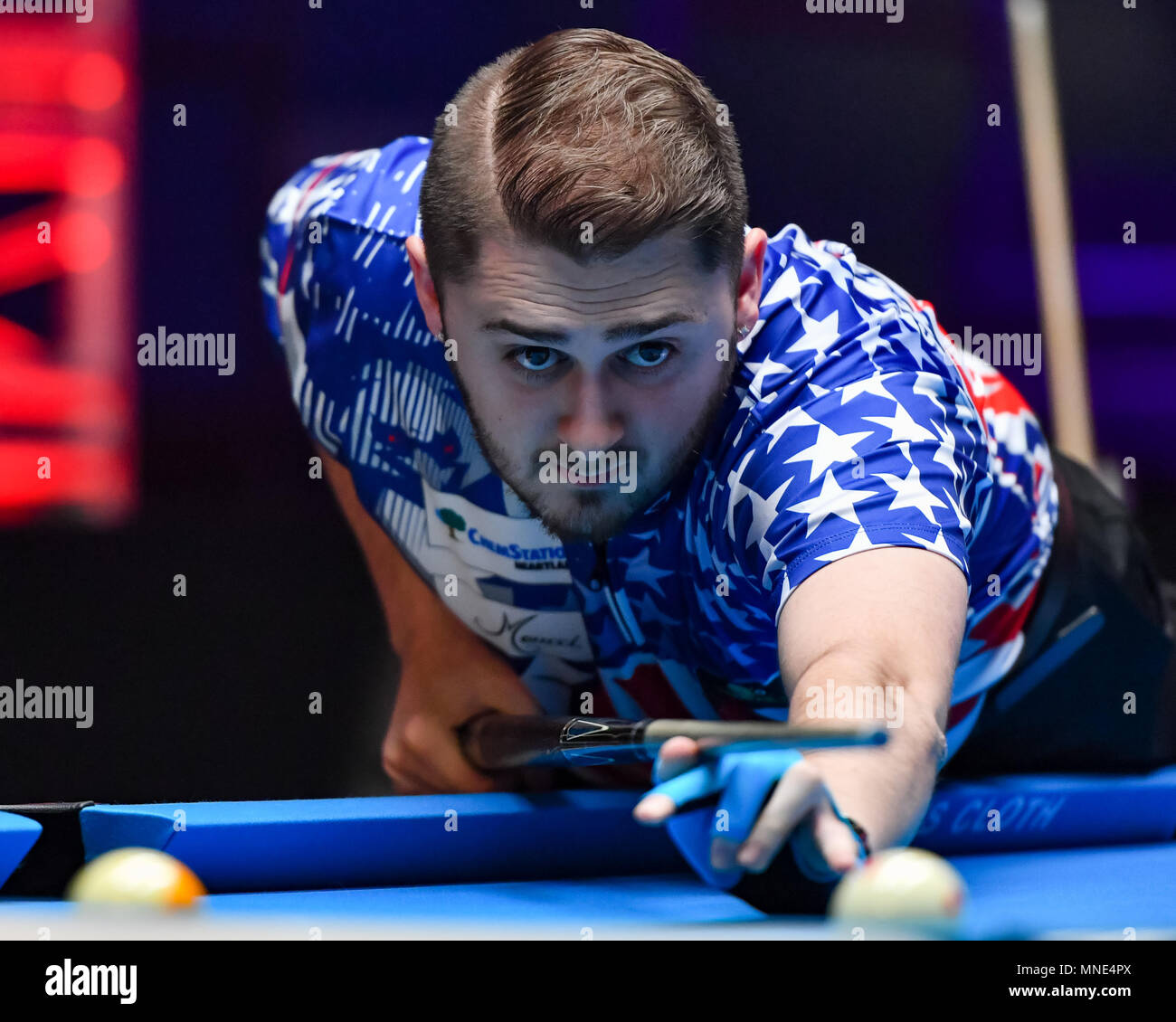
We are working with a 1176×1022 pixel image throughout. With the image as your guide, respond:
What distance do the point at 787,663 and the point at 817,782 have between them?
11.5 inches

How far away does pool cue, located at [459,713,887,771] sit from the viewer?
138cm

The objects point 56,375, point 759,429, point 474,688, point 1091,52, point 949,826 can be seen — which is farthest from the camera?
point 1091,52

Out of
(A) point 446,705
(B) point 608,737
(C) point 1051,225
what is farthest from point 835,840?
(C) point 1051,225

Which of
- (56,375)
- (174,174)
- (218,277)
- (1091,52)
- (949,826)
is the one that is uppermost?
(1091,52)

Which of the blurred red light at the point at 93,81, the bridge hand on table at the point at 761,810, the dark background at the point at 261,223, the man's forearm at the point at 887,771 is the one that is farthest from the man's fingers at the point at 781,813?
the blurred red light at the point at 93,81

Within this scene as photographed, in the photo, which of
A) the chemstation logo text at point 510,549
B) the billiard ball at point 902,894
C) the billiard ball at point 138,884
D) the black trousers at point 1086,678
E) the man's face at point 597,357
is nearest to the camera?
the billiard ball at point 902,894

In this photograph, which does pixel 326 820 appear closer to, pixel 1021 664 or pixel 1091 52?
pixel 1021 664

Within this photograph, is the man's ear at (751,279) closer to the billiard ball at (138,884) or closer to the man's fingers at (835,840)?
the man's fingers at (835,840)

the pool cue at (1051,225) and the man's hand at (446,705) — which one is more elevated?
the pool cue at (1051,225)

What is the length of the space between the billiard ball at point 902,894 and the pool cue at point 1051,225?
3.35 metres

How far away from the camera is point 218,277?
3.98 meters

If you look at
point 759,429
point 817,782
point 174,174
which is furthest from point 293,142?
point 817,782

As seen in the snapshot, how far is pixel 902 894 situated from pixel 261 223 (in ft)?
10.4

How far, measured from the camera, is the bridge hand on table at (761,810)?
138 cm
